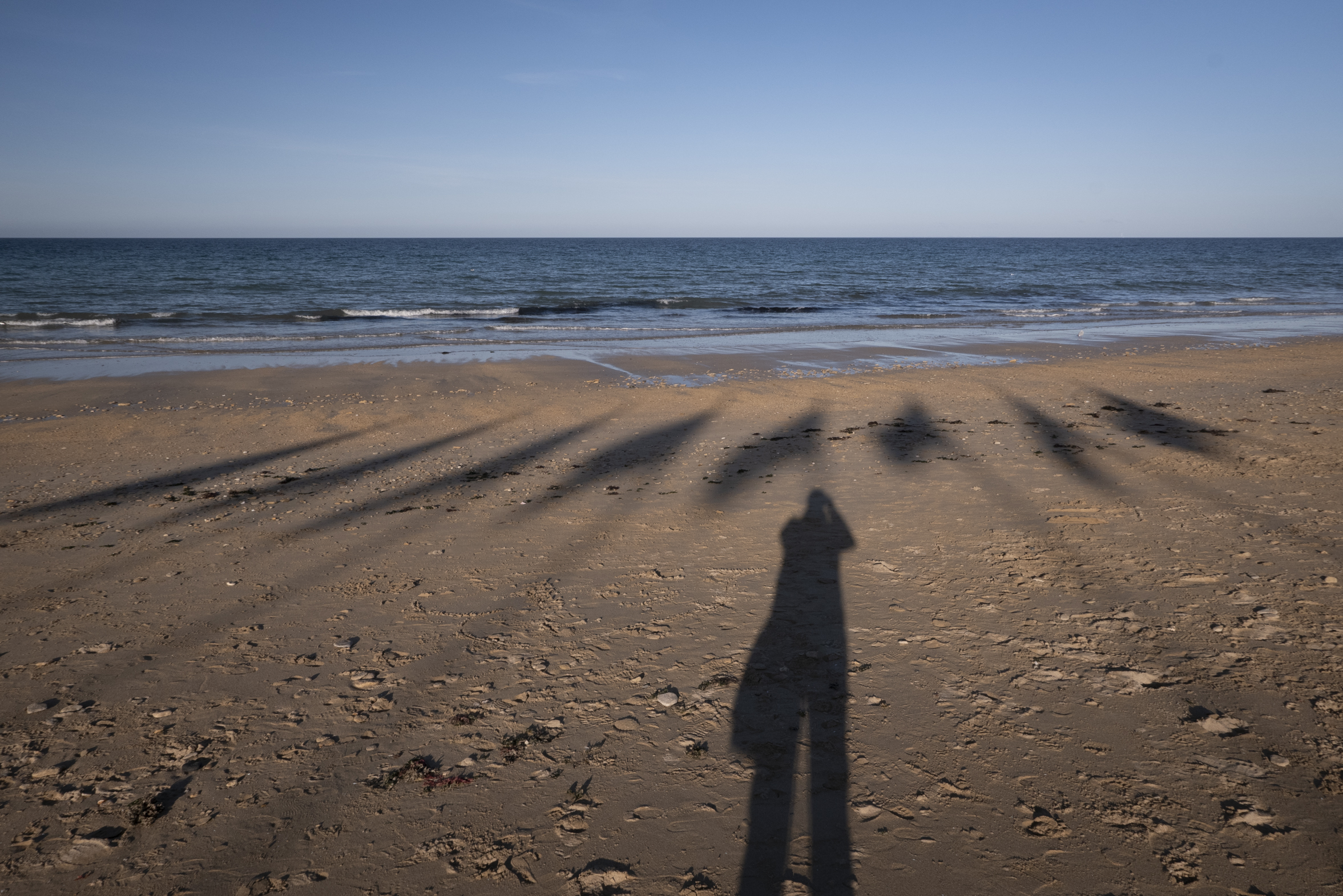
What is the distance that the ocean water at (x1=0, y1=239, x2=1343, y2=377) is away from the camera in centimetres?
1639

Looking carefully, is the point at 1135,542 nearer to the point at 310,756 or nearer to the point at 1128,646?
the point at 1128,646

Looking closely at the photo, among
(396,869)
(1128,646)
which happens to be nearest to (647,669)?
(396,869)

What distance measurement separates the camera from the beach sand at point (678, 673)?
2320 millimetres

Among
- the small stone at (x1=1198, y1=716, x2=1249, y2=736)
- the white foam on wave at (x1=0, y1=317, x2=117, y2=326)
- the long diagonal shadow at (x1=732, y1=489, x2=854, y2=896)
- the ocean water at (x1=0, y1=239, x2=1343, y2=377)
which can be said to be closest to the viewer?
A: the long diagonal shadow at (x1=732, y1=489, x2=854, y2=896)

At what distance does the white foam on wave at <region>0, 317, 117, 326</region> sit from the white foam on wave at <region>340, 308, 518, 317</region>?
20.2 feet

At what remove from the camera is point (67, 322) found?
806 inches

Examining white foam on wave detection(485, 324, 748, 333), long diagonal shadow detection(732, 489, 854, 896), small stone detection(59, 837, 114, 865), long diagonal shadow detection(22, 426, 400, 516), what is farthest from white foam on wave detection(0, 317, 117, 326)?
long diagonal shadow detection(732, 489, 854, 896)

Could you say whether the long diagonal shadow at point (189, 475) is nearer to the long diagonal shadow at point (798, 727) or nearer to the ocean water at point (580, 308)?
the long diagonal shadow at point (798, 727)

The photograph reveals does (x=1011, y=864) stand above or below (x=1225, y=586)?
below

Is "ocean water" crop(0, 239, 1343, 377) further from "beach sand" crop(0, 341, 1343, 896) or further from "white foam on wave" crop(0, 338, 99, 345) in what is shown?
"beach sand" crop(0, 341, 1343, 896)

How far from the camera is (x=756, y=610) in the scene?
3850 mm

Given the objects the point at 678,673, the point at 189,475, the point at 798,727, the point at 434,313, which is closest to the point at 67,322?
the point at 434,313

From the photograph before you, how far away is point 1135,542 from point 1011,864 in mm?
3147

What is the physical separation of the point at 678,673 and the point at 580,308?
24.2m
